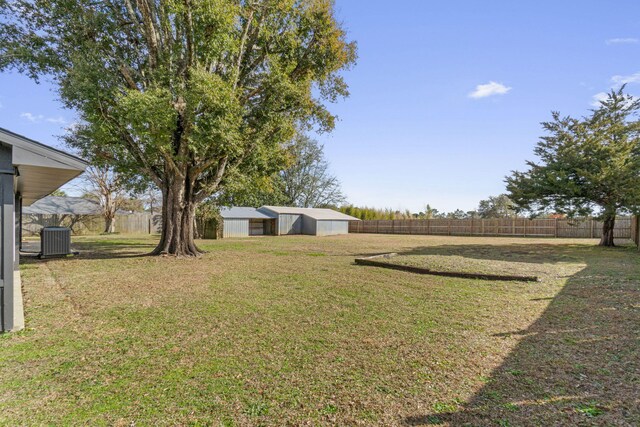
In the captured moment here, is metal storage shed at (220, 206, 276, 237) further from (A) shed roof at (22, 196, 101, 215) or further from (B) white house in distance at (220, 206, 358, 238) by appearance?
(A) shed roof at (22, 196, 101, 215)

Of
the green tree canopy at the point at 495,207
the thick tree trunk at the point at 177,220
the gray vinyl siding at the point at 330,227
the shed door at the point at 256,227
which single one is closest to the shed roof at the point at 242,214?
the shed door at the point at 256,227

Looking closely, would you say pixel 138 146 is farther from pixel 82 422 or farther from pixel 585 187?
pixel 585 187

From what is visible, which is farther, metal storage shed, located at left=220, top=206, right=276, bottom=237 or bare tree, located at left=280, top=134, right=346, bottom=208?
bare tree, located at left=280, top=134, right=346, bottom=208

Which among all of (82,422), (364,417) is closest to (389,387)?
(364,417)

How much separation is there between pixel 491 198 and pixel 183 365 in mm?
49397

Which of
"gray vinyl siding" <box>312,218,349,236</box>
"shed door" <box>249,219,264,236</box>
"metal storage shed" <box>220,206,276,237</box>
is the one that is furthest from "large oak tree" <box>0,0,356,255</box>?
"gray vinyl siding" <box>312,218,349,236</box>

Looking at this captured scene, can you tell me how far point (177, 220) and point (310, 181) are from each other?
32.2m

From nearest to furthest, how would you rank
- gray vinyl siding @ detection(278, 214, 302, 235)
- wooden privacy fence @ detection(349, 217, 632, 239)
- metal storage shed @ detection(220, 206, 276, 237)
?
wooden privacy fence @ detection(349, 217, 632, 239)
metal storage shed @ detection(220, 206, 276, 237)
gray vinyl siding @ detection(278, 214, 302, 235)

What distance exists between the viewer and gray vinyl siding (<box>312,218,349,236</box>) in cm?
3324

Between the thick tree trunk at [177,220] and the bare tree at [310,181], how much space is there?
95.5 feet

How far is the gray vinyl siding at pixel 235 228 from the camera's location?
2762 centimetres

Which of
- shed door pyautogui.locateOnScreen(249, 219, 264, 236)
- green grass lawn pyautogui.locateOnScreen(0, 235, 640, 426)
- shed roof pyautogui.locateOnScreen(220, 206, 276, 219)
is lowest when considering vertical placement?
green grass lawn pyautogui.locateOnScreen(0, 235, 640, 426)

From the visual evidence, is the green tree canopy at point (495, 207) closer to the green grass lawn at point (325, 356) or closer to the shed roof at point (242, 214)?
the shed roof at point (242, 214)

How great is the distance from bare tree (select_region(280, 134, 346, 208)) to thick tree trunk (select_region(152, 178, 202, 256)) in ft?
95.5
